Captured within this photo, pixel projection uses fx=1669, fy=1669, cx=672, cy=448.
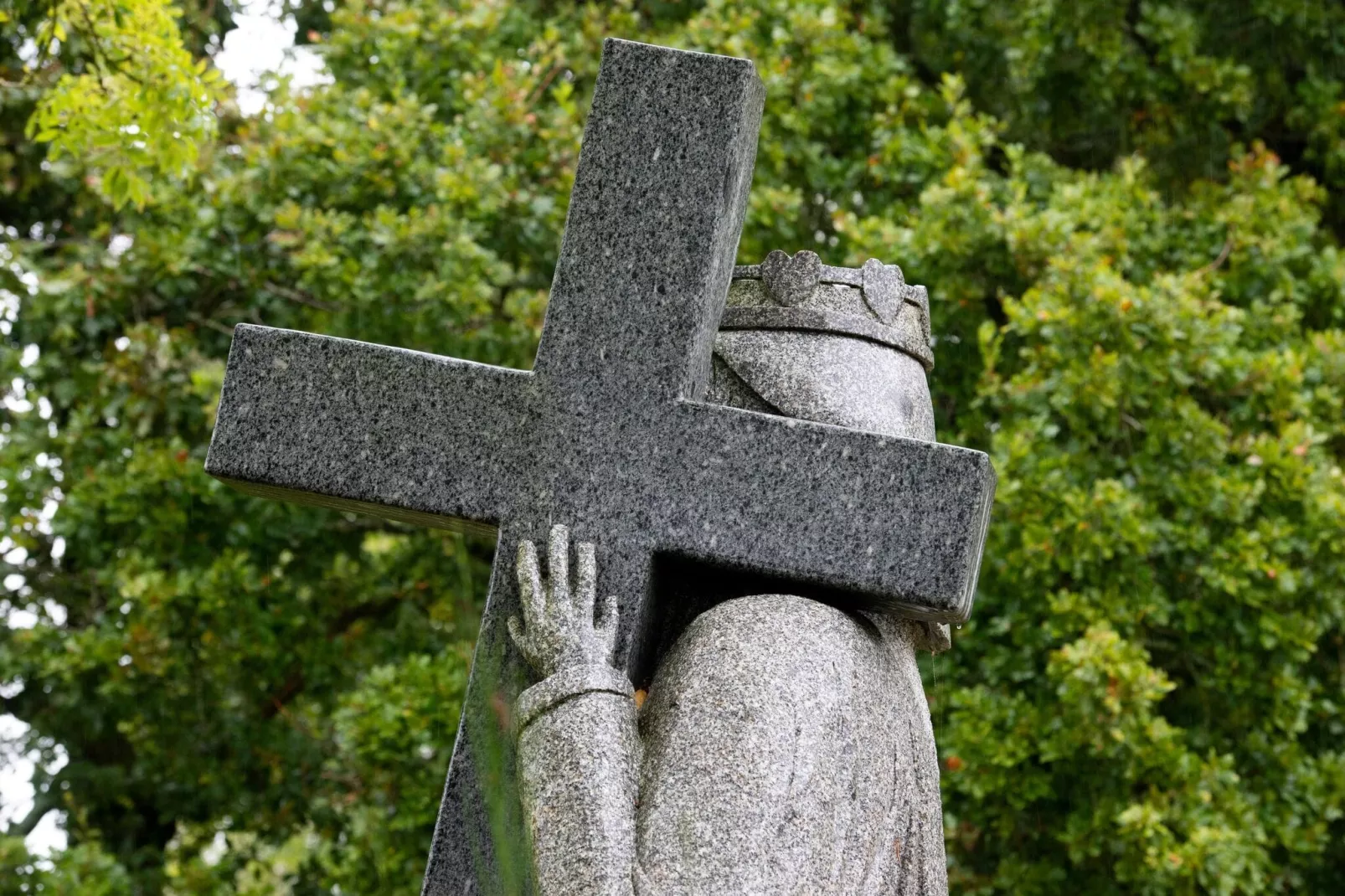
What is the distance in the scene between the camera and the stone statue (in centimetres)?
253

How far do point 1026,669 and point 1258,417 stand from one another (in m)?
1.53

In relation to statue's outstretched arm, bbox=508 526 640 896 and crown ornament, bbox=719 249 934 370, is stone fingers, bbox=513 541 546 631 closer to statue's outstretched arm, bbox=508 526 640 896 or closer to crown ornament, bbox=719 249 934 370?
statue's outstretched arm, bbox=508 526 640 896

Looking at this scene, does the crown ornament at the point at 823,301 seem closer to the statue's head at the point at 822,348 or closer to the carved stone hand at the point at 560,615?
the statue's head at the point at 822,348

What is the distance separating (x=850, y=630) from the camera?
111 inches

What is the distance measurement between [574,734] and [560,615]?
223 mm

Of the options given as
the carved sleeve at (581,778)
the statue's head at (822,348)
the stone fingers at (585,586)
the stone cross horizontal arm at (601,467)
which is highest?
the statue's head at (822,348)

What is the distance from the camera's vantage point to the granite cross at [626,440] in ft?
9.29

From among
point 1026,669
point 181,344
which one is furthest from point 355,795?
point 1026,669

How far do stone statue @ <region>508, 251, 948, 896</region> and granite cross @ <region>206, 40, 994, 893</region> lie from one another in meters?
0.09

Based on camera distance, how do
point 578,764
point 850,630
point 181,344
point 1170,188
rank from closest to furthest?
point 578,764
point 850,630
point 181,344
point 1170,188

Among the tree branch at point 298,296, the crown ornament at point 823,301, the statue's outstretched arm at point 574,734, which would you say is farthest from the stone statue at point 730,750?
the tree branch at point 298,296

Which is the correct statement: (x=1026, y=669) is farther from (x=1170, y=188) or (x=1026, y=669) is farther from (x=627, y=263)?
(x=627, y=263)

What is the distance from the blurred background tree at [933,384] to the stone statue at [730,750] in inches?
145

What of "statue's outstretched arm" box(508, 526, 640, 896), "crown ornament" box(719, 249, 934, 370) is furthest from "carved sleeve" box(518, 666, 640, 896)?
"crown ornament" box(719, 249, 934, 370)
